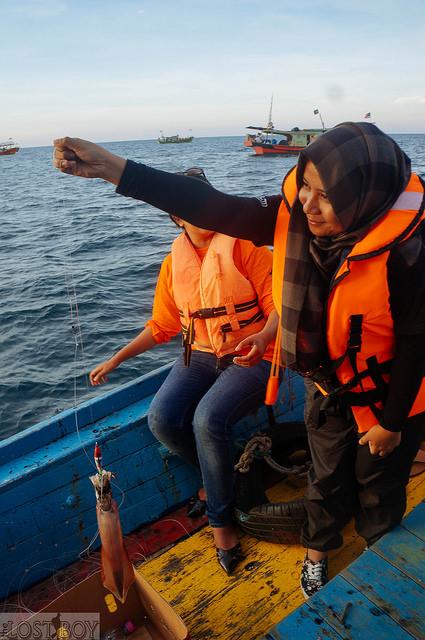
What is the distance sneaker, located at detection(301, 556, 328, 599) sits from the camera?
225 cm

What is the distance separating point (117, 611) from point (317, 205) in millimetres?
1910

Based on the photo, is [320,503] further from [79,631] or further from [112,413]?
[112,413]

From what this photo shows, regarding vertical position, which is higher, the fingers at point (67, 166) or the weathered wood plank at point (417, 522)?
the fingers at point (67, 166)

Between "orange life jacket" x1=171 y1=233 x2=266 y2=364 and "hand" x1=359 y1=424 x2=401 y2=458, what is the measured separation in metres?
1.02

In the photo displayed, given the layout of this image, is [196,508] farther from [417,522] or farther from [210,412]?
[417,522]

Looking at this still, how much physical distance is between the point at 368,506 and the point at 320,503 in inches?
8.3

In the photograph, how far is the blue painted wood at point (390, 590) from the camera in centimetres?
164

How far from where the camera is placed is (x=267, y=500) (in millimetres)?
2729

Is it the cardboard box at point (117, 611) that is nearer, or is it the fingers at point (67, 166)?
the fingers at point (67, 166)

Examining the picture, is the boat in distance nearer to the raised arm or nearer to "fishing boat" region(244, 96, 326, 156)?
"fishing boat" region(244, 96, 326, 156)

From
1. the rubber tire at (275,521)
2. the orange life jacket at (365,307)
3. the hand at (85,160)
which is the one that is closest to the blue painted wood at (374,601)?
the orange life jacket at (365,307)

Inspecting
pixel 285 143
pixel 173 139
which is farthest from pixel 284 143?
pixel 173 139

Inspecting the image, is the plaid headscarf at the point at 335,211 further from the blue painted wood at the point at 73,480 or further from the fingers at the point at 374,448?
the blue painted wood at the point at 73,480

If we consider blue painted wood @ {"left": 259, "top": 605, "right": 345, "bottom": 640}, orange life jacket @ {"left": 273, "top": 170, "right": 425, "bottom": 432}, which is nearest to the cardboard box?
blue painted wood @ {"left": 259, "top": 605, "right": 345, "bottom": 640}
